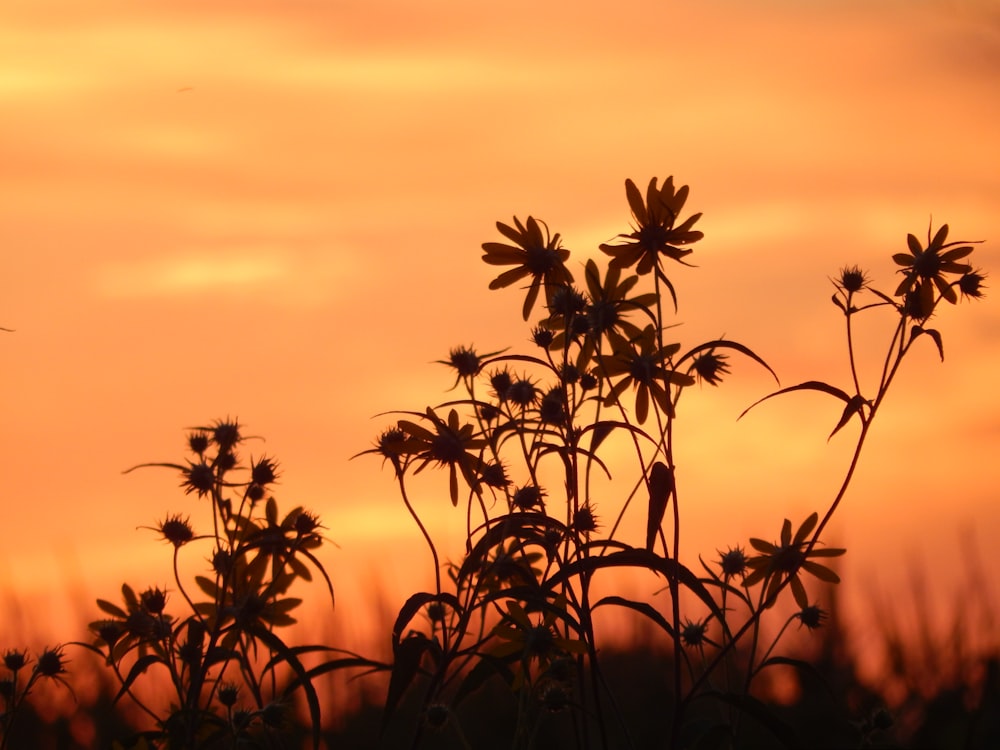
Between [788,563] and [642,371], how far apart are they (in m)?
0.75

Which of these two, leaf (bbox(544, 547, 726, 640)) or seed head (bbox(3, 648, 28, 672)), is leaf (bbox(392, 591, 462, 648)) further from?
seed head (bbox(3, 648, 28, 672))

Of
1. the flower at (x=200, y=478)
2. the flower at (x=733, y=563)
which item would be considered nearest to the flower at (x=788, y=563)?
the flower at (x=733, y=563)

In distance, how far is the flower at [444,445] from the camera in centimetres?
355

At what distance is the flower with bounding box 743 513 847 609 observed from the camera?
11.9 feet

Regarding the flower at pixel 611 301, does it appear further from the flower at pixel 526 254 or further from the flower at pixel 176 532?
the flower at pixel 176 532

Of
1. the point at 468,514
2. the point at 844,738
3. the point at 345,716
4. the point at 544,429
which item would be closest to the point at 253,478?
the point at 468,514

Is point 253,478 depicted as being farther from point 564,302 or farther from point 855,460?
point 855,460

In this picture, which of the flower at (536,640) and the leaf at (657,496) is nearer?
the leaf at (657,496)

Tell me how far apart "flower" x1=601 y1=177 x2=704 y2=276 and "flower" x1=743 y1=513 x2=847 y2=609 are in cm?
93

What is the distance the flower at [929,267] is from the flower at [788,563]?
0.80 metres

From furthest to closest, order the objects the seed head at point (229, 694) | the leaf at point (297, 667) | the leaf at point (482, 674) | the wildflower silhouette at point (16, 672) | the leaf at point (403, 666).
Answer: the seed head at point (229, 694), the wildflower silhouette at point (16, 672), the leaf at point (482, 674), the leaf at point (297, 667), the leaf at point (403, 666)

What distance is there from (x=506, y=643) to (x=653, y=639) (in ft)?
8.97

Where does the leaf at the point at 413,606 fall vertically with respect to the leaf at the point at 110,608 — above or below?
below

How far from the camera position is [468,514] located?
3.45 m
